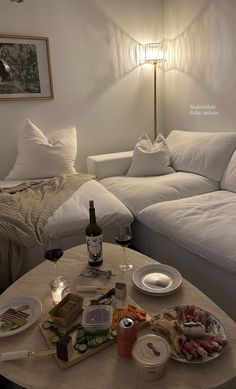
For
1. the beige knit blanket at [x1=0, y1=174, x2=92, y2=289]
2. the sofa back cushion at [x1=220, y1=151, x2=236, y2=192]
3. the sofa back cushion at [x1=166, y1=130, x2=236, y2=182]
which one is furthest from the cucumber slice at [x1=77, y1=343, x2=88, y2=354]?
the sofa back cushion at [x1=166, y1=130, x2=236, y2=182]

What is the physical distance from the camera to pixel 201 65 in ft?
9.59

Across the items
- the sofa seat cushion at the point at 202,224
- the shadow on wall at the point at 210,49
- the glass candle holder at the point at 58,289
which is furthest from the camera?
the shadow on wall at the point at 210,49

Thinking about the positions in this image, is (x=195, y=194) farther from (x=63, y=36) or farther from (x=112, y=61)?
(x=63, y=36)

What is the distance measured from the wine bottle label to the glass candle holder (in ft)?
0.51

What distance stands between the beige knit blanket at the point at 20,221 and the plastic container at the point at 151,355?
42.9 inches

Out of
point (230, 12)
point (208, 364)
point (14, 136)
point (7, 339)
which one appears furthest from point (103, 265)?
point (230, 12)

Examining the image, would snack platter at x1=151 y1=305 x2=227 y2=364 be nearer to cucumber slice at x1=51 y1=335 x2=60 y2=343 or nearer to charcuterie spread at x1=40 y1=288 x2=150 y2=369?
charcuterie spread at x1=40 y1=288 x2=150 y2=369

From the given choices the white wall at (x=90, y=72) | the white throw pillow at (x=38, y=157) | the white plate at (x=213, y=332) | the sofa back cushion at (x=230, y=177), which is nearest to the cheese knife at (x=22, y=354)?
the white plate at (x=213, y=332)

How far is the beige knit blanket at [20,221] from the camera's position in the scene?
5.76 feet

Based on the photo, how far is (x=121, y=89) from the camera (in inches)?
129

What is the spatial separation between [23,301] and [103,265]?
386 millimetres

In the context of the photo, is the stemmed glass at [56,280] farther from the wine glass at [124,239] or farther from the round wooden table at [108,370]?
the wine glass at [124,239]

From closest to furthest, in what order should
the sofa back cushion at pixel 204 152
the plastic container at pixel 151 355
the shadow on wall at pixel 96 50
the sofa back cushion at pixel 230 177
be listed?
1. the plastic container at pixel 151 355
2. the sofa back cushion at pixel 230 177
3. the sofa back cushion at pixel 204 152
4. the shadow on wall at pixel 96 50

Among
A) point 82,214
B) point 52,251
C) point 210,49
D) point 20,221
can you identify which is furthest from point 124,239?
point 210,49
